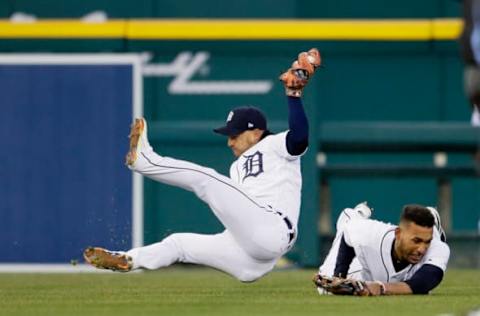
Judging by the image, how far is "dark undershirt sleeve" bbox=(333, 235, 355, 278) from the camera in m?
8.21

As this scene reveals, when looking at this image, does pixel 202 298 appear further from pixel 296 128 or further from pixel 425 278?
pixel 425 278

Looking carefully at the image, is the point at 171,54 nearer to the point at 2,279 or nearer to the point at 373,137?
the point at 373,137

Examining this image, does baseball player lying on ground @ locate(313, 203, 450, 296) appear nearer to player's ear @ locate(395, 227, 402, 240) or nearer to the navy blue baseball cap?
player's ear @ locate(395, 227, 402, 240)

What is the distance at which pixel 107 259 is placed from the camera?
7.81m

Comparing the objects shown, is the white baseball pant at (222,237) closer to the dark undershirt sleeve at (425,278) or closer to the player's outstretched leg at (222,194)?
the player's outstretched leg at (222,194)

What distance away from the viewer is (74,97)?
38.4ft

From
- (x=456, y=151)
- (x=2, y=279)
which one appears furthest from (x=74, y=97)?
(x=456, y=151)

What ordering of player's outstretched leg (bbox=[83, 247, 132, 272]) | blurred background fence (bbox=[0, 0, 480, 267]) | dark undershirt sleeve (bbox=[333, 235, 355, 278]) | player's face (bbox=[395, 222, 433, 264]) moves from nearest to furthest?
player's outstretched leg (bbox=[83, 247, 132, 272]) < player's face (bbox=[395, 222, 433, 264]) < dark undershirt sleeve (bbox=[333, 235, 355, 278]) < blurred background fence (bbox=[0, 0, 480, 267])

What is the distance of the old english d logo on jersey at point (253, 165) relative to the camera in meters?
8.40

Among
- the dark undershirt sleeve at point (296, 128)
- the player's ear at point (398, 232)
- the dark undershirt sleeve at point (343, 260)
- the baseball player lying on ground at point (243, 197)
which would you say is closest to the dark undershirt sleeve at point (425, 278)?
the player's ear at point (398, 232)

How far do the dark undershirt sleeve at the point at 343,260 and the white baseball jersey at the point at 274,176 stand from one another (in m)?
0.28

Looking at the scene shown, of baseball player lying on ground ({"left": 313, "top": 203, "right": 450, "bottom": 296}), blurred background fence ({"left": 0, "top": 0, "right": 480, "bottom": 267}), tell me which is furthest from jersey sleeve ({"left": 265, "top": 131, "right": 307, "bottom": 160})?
blurred background fence ({"left": 0, "top": 0, "right": 480, "bottom": 267})

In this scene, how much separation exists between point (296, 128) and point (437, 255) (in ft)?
3.13

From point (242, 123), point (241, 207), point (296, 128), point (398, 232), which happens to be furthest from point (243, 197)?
point (398, 232)
